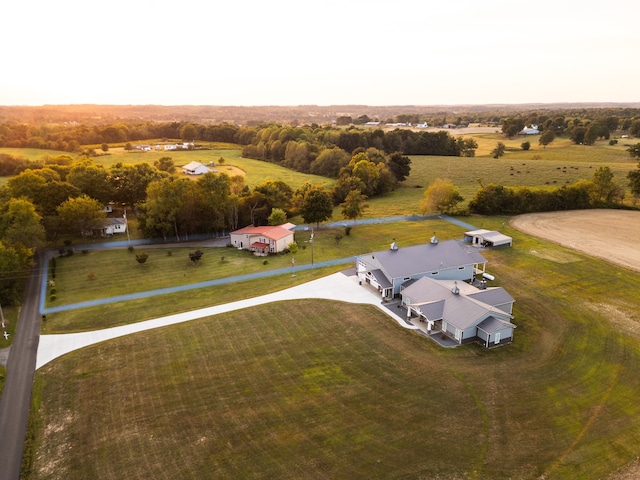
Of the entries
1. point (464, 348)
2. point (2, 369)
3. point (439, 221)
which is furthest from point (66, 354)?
point (439, 221)

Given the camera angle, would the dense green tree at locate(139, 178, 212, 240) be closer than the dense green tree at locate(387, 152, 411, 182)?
Yes

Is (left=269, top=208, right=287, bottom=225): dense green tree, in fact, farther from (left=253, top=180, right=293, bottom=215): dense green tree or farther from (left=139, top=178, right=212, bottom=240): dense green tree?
(left=139, top=178, right=212, bottom=240): dense green tree

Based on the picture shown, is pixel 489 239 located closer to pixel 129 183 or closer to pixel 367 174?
pixel 367 174

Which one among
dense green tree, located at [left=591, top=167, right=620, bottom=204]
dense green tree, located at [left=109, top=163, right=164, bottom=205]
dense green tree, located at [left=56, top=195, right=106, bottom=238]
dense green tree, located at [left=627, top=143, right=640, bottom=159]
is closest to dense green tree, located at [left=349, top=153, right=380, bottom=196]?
dense green tree, located at [left=591, top=167, right=620, bottom=204]

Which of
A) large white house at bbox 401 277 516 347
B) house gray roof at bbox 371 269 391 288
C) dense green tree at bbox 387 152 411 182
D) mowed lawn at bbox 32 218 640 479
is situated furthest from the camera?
dense green tree at bbox 387 152 411 182

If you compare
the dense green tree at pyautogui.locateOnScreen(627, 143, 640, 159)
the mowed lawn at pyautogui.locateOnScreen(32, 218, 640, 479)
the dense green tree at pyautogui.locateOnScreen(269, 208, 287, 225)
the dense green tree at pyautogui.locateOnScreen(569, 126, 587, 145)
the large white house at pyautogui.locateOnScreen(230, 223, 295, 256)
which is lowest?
the mowed lawn at pyautogui.locateOnScreen(32, 218, 640, 479)

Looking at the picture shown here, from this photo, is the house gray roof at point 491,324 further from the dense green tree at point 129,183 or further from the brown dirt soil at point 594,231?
the dense green tree at point 129,183

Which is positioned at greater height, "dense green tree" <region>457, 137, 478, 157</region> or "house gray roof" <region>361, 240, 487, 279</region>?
"dense green tree" <region>457, 137, 478, 157</region>
